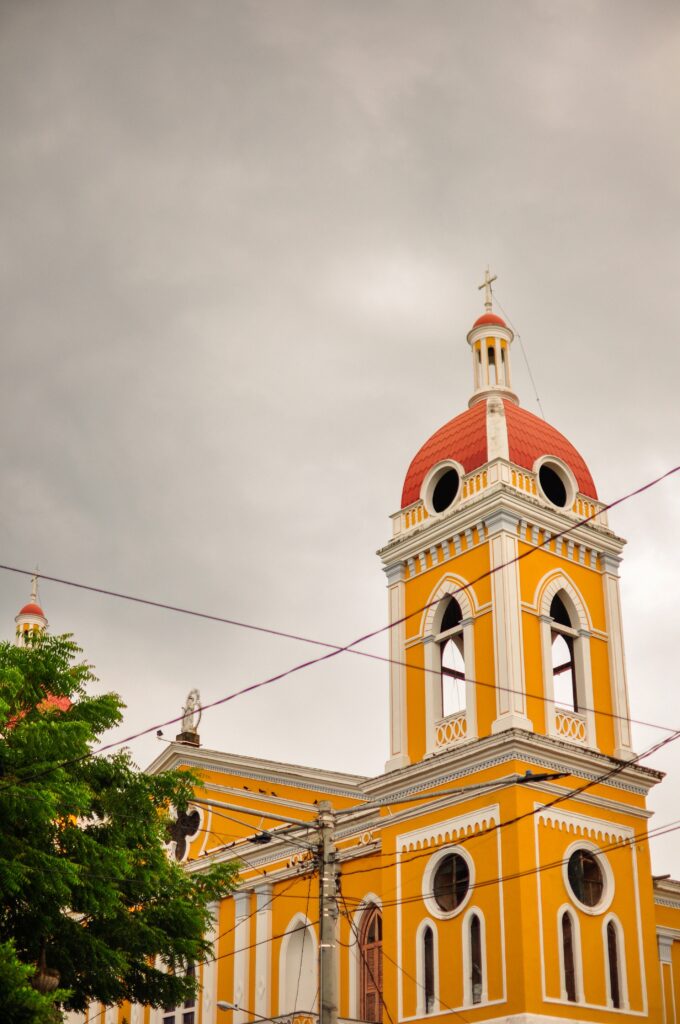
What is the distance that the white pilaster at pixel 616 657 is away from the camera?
32.1m

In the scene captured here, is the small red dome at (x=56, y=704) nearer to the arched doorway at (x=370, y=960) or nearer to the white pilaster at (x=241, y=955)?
the white pilaster at (x=241, y=955)

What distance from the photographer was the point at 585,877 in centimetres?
3012

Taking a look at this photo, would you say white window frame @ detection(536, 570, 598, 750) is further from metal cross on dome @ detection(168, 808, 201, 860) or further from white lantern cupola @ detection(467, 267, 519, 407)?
metal cross on dome @ detection(168, 808, 201, 860)

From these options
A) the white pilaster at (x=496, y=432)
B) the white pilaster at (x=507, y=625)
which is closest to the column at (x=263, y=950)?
the white pilaster at (x=507, y=625)

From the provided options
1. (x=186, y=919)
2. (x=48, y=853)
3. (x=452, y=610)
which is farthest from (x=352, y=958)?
(x=48, y=853)

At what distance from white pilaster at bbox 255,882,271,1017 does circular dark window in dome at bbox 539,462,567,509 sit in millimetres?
12821

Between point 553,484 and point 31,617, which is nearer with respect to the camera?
point 553,484

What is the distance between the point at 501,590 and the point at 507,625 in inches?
34.8

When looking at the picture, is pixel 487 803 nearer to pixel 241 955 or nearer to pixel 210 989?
pixel 241 955

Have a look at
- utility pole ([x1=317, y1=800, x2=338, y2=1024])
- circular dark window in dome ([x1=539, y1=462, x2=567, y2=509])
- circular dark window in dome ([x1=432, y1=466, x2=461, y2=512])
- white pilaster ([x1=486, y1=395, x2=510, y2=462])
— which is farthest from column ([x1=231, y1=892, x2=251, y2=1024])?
utility pole ([x1=317, y1=800, x2=338, y2=1024])

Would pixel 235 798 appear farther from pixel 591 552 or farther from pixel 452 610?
pixel 591 552

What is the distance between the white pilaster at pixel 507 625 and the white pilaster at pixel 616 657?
122 inches

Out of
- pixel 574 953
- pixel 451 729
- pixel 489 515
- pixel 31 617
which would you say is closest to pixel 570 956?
pixel 574 953

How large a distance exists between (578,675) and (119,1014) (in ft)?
61.9
